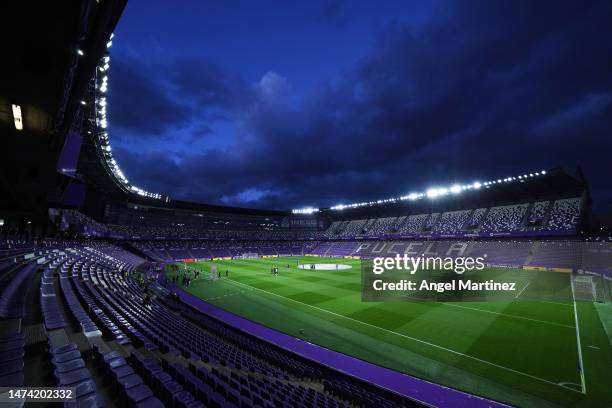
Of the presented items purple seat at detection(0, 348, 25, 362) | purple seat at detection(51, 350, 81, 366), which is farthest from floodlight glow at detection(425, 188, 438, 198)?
purple seat at detection(0, 348, 25, 362)

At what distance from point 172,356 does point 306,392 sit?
4590 millimetres

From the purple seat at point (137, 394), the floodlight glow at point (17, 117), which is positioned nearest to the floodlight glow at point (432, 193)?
the floodlight glow at point (17, 117)

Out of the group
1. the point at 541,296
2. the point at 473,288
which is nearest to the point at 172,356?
the point at 473,288

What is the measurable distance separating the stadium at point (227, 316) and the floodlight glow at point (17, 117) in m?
0.07

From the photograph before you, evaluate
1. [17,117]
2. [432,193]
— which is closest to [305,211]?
[432,193]

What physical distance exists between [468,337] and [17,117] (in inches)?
961

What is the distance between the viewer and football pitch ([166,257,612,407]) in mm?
12062

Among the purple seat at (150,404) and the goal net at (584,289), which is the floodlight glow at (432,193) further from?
the purple seat at (150,404)

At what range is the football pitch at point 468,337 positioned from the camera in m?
12.1

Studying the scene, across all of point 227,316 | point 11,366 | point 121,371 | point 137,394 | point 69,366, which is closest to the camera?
point 11,366

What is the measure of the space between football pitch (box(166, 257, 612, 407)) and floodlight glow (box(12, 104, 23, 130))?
55.6ft

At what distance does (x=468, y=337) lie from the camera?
1723 centimetres

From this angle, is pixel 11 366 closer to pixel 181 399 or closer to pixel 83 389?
pixel 83 389

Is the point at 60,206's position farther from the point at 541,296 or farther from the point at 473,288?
the point at 541,296
